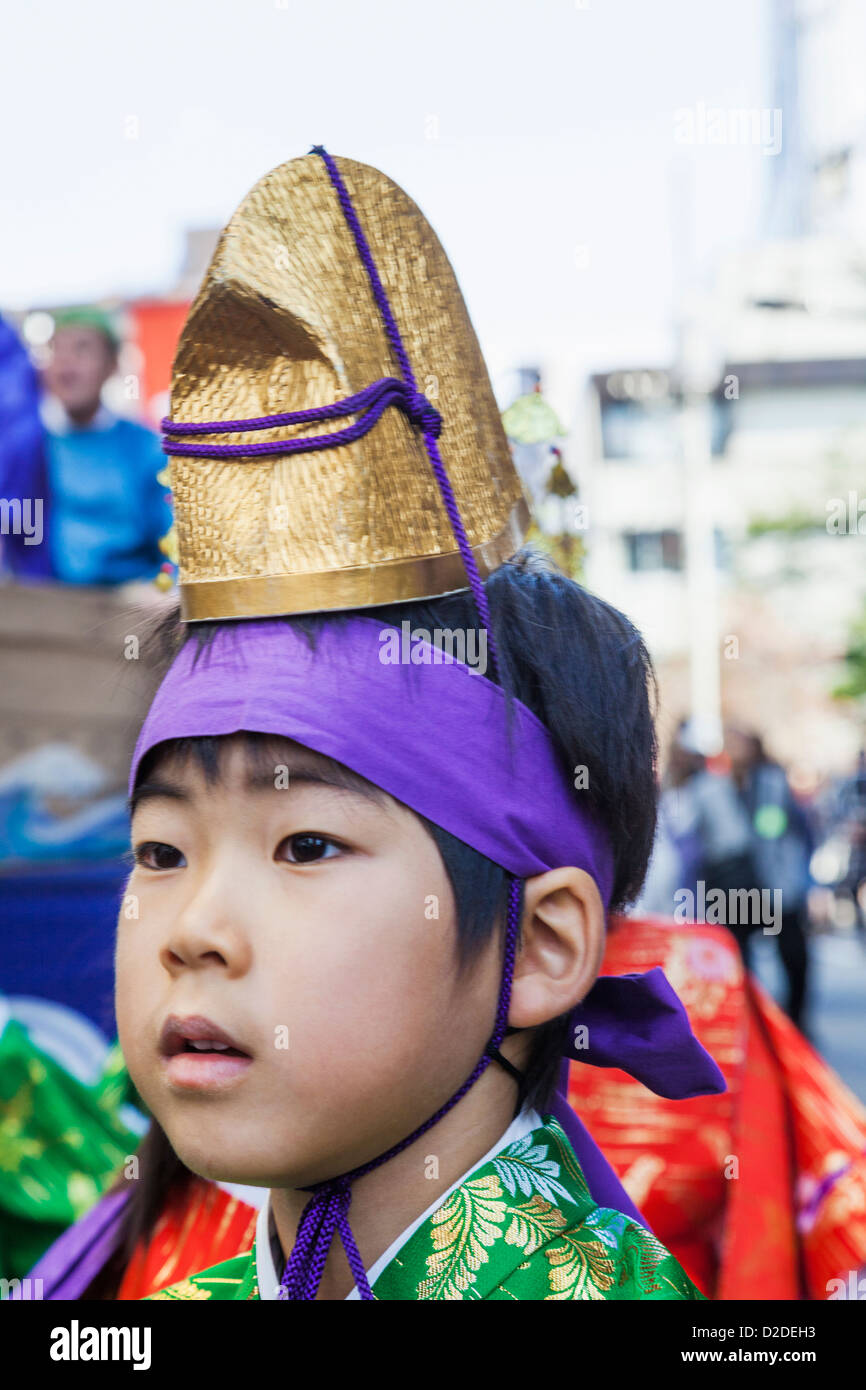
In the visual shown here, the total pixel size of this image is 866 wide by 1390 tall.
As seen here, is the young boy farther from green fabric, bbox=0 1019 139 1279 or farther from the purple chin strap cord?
green fabric, bbox=0 1019 139 1279

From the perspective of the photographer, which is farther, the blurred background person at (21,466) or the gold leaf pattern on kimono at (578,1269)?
the blurred background person at (21,466)

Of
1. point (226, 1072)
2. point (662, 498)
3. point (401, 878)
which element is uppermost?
point (662, 498)

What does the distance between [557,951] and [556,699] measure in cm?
22

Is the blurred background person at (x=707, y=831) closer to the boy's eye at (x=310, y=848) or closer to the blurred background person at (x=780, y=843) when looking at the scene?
the blurred background person at (x=780, y=843)

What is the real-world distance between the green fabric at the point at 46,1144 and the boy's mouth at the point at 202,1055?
100cm

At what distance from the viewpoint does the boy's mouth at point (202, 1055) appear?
39.9 inches

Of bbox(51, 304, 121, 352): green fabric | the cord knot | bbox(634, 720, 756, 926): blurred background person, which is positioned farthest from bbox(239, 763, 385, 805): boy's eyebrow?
bbox(634, 720, 756, 926): blurred background person

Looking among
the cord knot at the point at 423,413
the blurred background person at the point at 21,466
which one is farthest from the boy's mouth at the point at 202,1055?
the blurred background person at the point at 21,466

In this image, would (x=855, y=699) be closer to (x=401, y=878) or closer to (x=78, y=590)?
(x=78, y=590)

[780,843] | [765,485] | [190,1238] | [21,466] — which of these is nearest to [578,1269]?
[190,1238]

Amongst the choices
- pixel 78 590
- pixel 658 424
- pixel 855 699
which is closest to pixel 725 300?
pixel 658 424

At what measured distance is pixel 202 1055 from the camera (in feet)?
3.37

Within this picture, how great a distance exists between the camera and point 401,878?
1051mm
